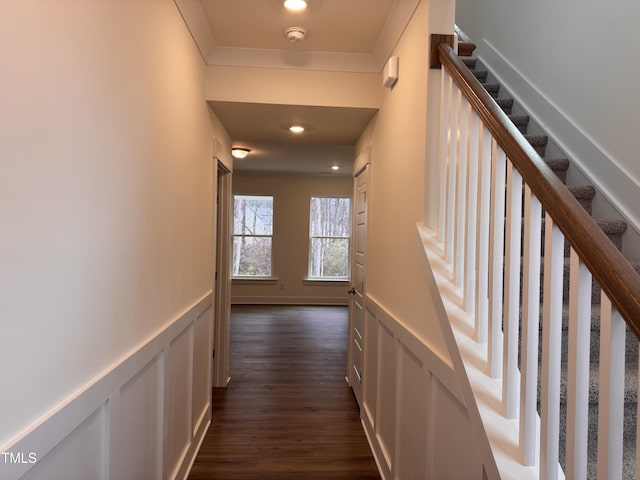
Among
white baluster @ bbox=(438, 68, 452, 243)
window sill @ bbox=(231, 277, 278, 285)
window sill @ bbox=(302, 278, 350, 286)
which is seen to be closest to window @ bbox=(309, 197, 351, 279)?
window sill @ bbox=(302, 278, 350, 286)

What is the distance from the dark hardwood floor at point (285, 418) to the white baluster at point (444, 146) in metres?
1.66

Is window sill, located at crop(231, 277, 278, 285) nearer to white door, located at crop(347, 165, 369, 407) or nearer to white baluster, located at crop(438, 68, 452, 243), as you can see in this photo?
Result: white door, located at crop(347, 165, 369, 407)

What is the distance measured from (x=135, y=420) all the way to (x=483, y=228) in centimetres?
143

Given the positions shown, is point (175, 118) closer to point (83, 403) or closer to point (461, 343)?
point (83, 403)

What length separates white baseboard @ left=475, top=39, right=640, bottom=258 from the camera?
6.46ft

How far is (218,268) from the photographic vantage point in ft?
11.4

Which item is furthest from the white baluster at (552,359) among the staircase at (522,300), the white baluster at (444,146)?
the white baluster at (444,146)

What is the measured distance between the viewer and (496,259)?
112 cm

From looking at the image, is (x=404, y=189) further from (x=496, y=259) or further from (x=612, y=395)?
(x=612, y=395)

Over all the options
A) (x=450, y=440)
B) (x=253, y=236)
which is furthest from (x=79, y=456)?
(x=253, y=236)

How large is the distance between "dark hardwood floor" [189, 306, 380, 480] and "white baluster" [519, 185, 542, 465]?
5.33 ft

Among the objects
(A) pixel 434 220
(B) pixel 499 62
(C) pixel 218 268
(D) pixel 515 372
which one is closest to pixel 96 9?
(A) pixel 434 220

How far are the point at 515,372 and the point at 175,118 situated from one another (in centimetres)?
172

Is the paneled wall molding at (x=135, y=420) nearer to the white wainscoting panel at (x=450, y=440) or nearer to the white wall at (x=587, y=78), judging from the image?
the white wainscoting panel at (x=450, y=440)
